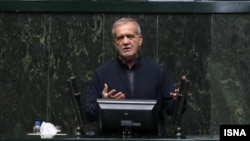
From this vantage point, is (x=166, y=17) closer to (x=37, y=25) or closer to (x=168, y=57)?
(x=168, y=57)

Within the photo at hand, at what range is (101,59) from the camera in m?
8.02

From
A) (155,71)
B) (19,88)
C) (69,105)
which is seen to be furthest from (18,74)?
(155,71)

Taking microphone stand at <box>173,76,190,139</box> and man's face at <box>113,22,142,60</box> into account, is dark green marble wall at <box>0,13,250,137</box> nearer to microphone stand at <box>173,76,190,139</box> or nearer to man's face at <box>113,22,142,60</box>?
man's face at <box>113,22,142,60</box>

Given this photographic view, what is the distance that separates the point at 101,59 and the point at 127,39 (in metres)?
1.57

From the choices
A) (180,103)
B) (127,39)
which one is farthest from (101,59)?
(180,103)

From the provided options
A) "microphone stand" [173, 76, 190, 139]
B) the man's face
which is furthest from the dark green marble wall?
"microphone stand" [173, 76, 190, 139]

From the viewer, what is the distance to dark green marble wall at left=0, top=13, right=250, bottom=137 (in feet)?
26.3

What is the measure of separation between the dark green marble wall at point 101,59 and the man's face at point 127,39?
58.4 inches

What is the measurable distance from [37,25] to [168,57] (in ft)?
4.98

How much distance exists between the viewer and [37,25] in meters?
8.08

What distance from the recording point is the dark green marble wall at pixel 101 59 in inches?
315

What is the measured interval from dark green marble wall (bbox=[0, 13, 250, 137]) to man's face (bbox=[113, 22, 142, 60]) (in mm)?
1484

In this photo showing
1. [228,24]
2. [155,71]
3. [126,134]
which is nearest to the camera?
[126,134]

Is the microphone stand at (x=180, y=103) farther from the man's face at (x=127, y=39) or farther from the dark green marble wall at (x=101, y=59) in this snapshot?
the dark green marble wall at (x=101, y=59)
